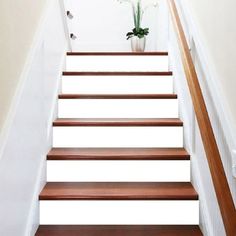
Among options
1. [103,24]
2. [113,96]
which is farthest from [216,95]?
[103,24]

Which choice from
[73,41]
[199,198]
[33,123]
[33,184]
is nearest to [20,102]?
[33,123]

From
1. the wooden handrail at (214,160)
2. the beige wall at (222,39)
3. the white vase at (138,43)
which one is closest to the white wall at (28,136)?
the wooden handrail at (214,160)

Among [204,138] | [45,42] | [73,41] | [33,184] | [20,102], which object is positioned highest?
[73,41]

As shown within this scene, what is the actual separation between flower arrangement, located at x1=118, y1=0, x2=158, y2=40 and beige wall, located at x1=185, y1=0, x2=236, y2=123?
2612mm

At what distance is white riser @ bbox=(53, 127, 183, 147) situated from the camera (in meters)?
2.65

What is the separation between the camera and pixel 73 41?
5223 millimetres

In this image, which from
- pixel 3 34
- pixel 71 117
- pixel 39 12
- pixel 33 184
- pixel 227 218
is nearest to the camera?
pixel 227 218

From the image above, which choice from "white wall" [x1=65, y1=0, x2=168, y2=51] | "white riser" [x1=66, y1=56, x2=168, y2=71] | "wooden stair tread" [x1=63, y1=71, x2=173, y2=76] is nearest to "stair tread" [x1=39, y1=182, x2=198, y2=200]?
"wooden stair tread" [x1=63, y1=71, x2=173, y2=76]

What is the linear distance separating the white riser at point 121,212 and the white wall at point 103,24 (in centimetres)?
353

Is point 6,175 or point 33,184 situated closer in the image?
point 6,175

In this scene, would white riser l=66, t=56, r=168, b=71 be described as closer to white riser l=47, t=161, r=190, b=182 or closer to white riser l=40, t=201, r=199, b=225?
white riser l=47, t=161, r=190, b=182

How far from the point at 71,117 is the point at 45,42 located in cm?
75

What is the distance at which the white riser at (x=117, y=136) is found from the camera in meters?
2.65

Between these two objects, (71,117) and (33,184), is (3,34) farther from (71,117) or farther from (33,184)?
(71,117)
